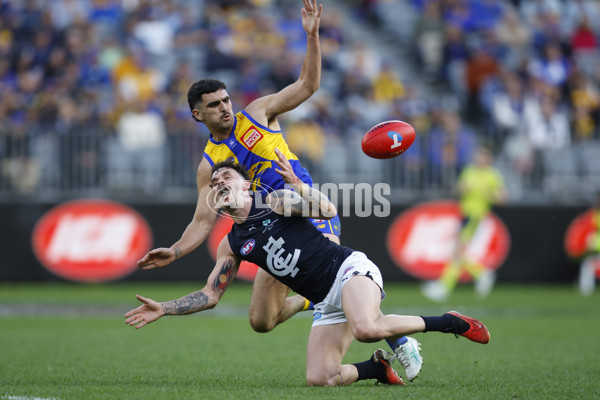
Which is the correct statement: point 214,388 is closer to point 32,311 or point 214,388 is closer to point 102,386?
point 102,386

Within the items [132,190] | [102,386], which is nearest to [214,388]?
[102,386]

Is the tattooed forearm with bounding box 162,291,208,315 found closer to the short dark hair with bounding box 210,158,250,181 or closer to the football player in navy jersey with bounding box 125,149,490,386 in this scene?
the football player in navy jersey with bounding box 125,149,490,386

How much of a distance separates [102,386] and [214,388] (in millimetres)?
855

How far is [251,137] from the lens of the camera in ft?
25.2

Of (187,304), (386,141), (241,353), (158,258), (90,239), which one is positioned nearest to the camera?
(187,304)

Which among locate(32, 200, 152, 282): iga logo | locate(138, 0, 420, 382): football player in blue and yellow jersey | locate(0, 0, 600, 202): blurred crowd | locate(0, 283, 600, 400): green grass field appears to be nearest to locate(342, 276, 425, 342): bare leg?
locate(0, 283, 600, 400): green grass field

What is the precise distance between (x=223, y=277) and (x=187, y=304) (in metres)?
0.45

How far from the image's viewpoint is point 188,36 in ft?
63.2

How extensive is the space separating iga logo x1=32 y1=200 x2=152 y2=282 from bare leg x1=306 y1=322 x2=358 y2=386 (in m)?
10.1

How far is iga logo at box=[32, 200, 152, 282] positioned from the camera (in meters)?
16.6

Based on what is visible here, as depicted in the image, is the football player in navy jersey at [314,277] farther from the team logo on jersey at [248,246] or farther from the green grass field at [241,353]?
the green grass field at [241,353]

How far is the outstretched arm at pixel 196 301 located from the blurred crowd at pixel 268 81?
9.35 meters

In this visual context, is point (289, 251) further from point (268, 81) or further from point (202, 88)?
point (268, 81)

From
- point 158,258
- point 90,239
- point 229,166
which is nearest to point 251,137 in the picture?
point 229,166
